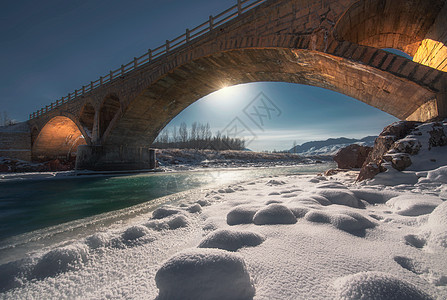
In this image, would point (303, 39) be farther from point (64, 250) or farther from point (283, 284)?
point (64, 250)

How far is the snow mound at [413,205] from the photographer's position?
1.90 m

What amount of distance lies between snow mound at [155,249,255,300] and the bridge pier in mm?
16074

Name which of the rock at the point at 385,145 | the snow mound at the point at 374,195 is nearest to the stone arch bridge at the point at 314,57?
the rock at the point at 385,145

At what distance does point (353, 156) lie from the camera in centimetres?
697

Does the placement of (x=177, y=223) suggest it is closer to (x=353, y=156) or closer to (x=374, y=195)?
(x=374, y=195)

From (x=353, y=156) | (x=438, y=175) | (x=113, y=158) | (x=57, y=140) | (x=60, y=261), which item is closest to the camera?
(x=60, y=261)

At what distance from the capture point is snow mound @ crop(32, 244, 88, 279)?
1387mm

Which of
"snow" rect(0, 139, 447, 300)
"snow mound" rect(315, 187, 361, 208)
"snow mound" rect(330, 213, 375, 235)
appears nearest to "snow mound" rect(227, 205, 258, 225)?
"snow" rect(0, 139, 447, 300)

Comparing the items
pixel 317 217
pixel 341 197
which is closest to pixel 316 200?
pixel 341 197

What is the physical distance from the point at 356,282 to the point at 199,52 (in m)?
10.0

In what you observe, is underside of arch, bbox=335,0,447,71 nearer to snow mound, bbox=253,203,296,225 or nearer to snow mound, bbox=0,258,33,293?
snow mound, bbox=253,203,296,225

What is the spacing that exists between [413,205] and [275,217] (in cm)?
151

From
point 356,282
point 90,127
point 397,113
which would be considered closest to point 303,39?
point 397,113

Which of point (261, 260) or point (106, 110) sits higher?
point (106, 110)
